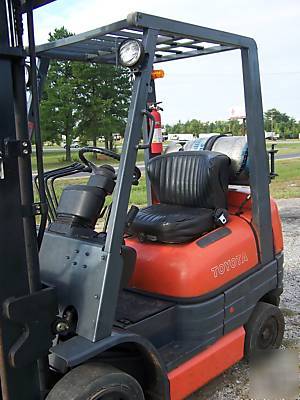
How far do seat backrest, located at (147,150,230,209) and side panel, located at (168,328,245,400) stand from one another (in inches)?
37.8

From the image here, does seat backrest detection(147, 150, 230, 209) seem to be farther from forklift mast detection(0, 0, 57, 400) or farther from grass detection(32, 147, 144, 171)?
forklift mast detection(0, 0, 57, 400)

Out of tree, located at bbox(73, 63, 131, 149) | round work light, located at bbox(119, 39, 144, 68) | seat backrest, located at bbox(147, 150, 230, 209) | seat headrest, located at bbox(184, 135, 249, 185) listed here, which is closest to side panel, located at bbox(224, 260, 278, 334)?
seat backrest, located at bbox(147, 150, 230, 209)

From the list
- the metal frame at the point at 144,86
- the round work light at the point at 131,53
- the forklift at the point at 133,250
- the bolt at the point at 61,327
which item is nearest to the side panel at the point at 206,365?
the forklift at the point at 133,250

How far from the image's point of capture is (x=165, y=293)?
3076mm

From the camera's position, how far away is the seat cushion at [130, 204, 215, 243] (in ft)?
10.4

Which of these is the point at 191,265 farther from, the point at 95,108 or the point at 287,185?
the point at 95,108

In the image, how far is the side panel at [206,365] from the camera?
2797mm

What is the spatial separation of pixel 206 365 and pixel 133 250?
94 centimetres

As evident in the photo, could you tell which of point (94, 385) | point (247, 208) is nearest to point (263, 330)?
point (247, 208)

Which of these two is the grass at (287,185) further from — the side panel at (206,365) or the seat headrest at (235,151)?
the side panel at (206,365)

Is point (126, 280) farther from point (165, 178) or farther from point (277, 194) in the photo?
point (277, 194)

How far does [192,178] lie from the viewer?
3473mm

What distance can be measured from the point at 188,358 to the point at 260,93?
1.88 meters

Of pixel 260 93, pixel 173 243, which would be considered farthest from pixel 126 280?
pixel 260 93
